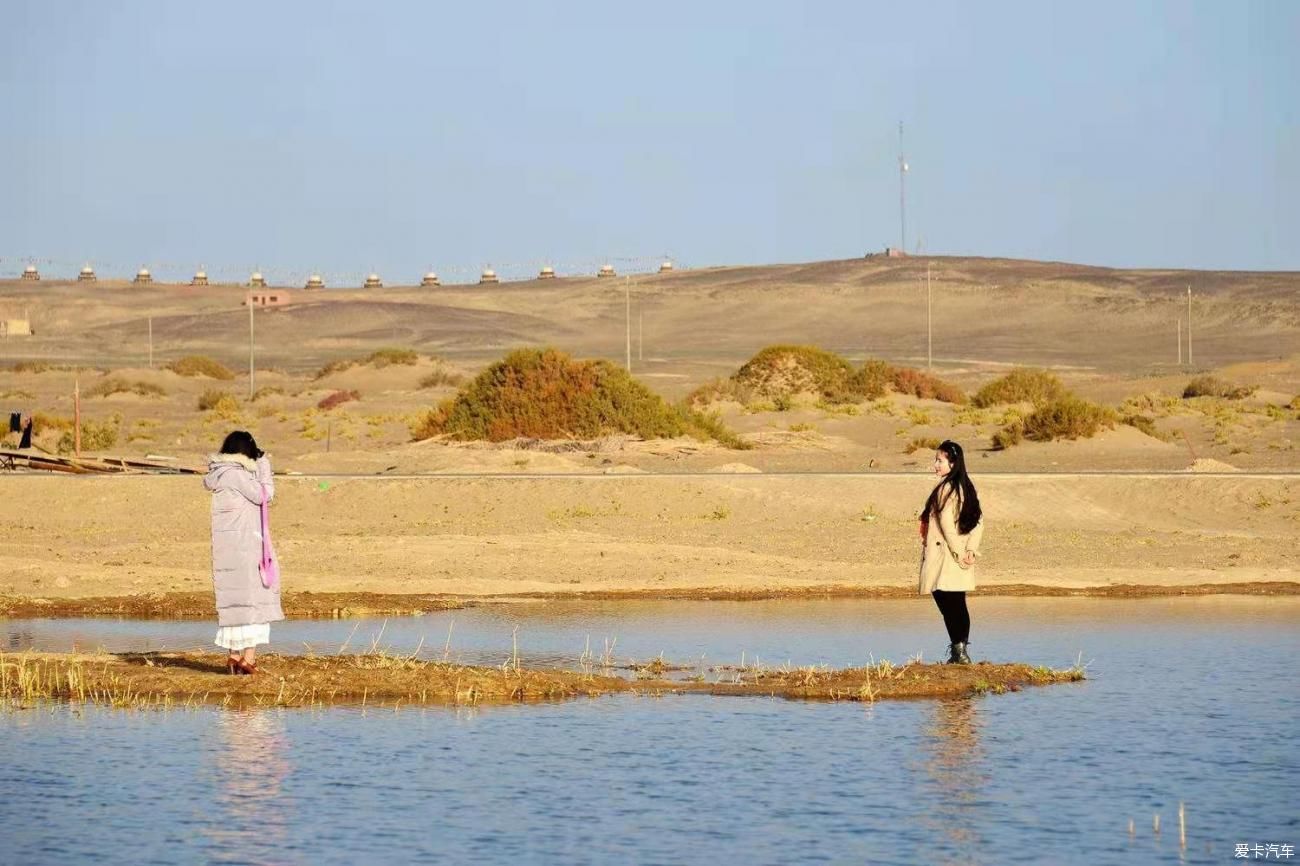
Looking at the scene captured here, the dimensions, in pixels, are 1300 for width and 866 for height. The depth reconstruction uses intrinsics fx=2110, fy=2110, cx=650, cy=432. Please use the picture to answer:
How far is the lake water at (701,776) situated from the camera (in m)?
11.0

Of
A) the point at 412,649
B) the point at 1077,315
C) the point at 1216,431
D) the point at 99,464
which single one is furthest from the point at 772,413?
the point at 1077,315

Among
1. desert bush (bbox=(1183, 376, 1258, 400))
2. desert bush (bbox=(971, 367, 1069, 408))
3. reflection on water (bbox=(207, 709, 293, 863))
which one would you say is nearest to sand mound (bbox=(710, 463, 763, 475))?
reflection on water (bbox=(207, 709, 293, 863))

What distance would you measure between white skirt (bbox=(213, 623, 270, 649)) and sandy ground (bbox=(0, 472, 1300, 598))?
8.24 meters

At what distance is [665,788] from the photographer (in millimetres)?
12523

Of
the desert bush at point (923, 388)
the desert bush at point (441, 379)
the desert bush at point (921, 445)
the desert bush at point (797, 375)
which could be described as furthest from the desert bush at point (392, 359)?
the desert bush at point (921, 445)

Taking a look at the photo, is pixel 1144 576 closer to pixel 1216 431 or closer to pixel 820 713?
pixel 820 713

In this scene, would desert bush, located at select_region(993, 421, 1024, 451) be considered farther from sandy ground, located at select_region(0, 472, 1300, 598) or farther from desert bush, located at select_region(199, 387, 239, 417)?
desert bush, located at select_region(199, 387, 239, 417)

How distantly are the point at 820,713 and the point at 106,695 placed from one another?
533cm

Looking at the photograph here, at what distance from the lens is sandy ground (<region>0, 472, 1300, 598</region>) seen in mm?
24875

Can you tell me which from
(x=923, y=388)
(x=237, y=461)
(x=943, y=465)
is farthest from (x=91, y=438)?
(x=943, y=465)

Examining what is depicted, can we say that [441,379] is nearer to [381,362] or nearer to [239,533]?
[381,362]

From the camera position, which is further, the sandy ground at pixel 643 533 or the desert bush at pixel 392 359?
the desert bush at pixel 392 359

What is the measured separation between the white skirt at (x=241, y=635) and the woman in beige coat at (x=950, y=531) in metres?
4.96

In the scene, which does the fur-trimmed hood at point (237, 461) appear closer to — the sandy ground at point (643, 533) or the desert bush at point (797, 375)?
the sandy ground at point (643, 533)
